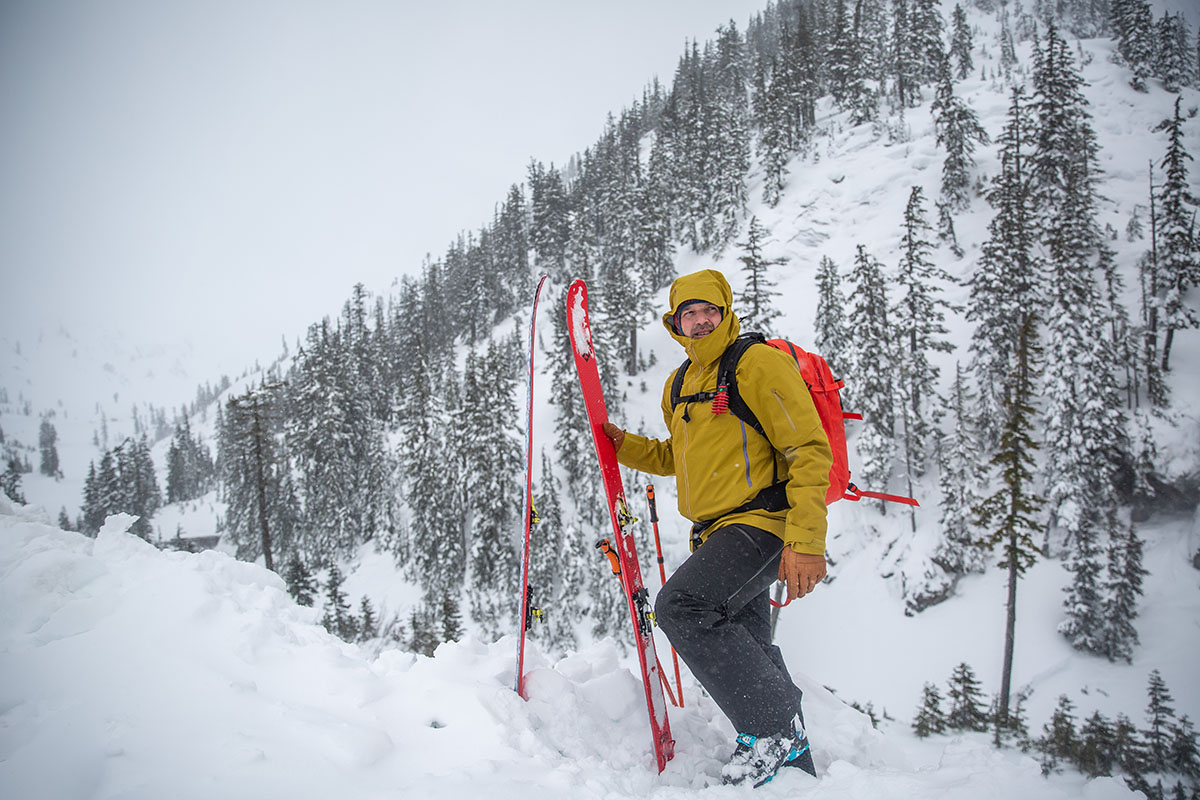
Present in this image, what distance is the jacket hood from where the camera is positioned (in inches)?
126

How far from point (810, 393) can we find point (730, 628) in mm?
1485

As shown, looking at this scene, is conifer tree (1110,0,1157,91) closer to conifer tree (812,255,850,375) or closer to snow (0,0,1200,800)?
conifer tree (812,255,850,375)

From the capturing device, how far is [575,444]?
109 ft

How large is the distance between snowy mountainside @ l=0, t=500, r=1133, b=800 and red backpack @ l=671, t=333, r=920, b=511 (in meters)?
1.43

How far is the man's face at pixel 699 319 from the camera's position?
328 centimetres

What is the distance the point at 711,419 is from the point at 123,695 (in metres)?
3.27

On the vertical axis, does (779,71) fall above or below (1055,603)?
above

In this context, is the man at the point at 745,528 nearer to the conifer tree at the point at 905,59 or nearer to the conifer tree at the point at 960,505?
the conifer tree at the point at 960,505

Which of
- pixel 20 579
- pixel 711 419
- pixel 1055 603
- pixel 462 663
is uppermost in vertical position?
pixel 711 419

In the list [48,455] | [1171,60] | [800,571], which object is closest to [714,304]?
[800,571]

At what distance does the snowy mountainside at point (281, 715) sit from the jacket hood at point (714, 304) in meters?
Answer: 2.35

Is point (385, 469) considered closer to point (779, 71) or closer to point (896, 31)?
point (779, 71)

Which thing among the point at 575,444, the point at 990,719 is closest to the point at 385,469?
the point at 575,444

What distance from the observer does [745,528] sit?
2951mm
